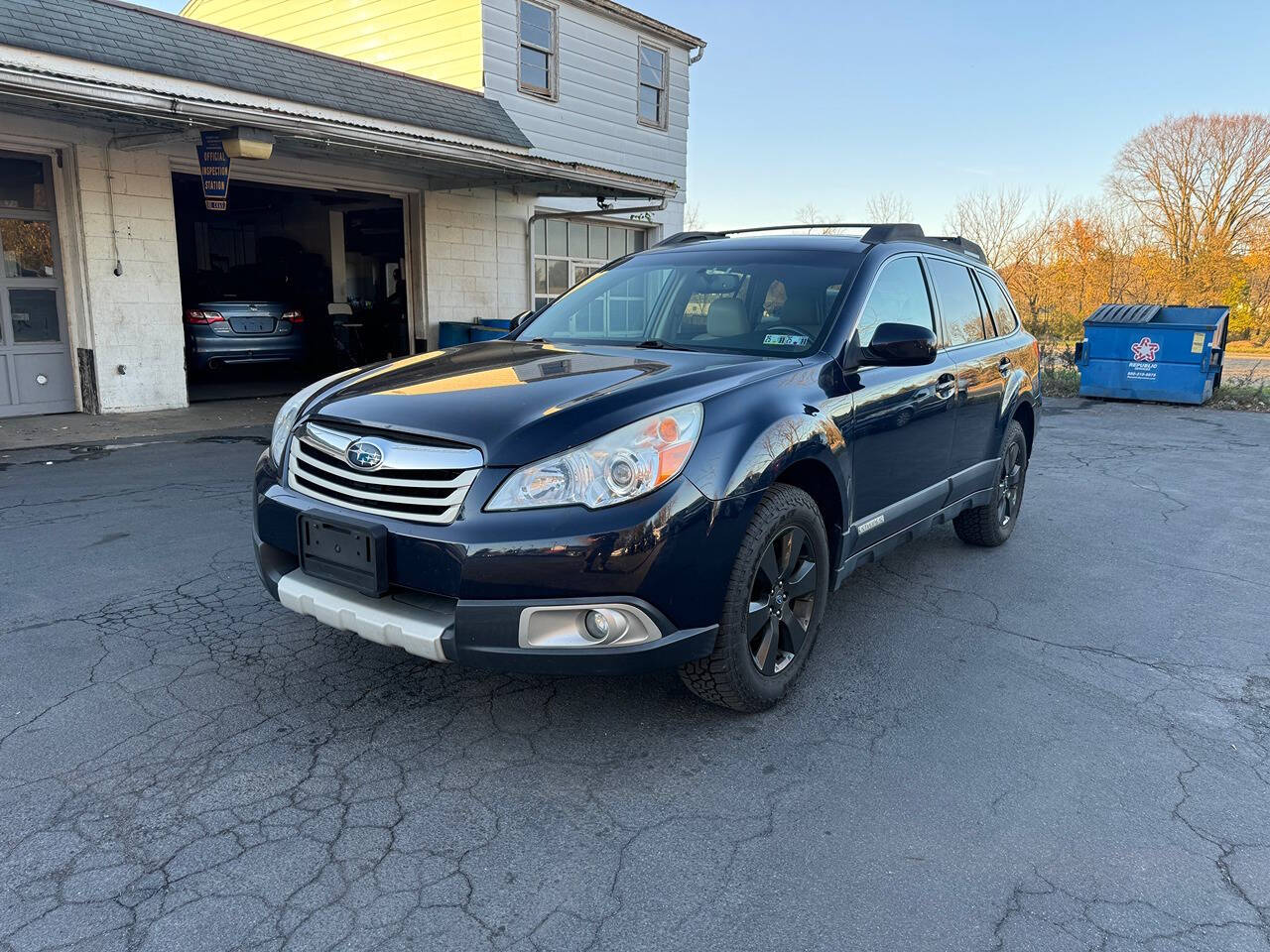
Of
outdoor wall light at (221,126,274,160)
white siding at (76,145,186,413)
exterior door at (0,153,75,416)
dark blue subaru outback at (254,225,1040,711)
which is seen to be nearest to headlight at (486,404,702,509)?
dark blue subaru outback at (254,225,1040,711)

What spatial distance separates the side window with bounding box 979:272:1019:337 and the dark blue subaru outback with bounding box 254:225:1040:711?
119 centimetres

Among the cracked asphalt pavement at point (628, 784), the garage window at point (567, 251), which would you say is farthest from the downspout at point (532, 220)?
the cracked asphalt pavement at point (628, 784)

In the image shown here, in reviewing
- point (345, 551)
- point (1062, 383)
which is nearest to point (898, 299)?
point (345, 551)

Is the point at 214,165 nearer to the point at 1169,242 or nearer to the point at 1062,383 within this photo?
the point at 1062,383

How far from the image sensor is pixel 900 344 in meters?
3.52

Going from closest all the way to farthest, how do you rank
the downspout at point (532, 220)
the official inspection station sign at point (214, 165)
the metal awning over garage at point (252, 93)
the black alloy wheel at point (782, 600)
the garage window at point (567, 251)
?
the black alloy wheel at point (782, 600) < the metal awning over garage at point (252, 93) < the official inspection station sign at point (214, 165) < the downspout at point (532, 220) < the garage window at point (567, 251)

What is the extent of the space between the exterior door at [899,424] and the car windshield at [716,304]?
0.79 ft

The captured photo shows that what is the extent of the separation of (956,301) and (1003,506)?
1.50m

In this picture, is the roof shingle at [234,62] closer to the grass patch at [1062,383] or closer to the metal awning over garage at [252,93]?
the metal awning over garage at [252,93]

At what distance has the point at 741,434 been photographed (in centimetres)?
294

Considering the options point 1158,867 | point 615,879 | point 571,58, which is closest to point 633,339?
point 615,879

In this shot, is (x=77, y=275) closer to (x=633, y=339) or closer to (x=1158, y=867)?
(x=633, y=339)

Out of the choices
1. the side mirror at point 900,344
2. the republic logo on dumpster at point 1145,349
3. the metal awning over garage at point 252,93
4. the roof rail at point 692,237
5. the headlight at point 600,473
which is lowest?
the republic logo on dumpster at point 1145,349

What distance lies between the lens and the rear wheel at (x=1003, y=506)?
5.30 metres
